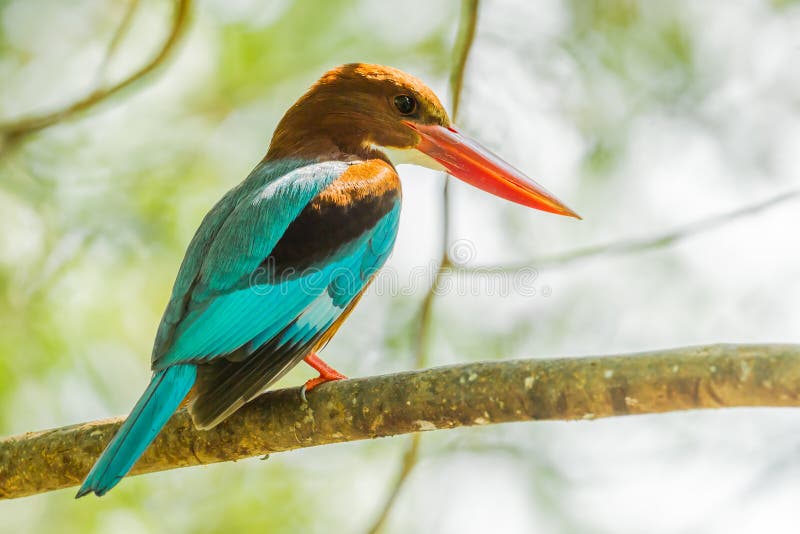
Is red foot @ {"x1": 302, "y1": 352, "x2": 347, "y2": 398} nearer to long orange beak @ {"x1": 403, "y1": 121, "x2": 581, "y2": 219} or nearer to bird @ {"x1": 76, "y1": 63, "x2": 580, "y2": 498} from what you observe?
bird @ {"x1": 76, "y1": 63, "x2": 580, "y2": 498}

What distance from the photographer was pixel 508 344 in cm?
520

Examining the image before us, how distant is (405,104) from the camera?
4012mm

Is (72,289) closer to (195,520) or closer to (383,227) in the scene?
(195,520)

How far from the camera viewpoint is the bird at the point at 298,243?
2.78 meters

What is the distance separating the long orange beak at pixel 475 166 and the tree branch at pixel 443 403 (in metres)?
1.53

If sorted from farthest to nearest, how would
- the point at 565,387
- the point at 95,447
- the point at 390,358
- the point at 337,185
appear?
the point at 390,358, the point at 337,185, the point at 95,447, the point at 565,387

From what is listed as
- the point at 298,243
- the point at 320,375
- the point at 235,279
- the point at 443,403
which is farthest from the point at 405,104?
the point at 443,403

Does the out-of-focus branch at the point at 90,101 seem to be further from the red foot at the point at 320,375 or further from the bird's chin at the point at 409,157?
the red foot at the point at 320,375

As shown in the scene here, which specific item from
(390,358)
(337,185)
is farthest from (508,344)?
(337,185)

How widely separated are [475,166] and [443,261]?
445mm

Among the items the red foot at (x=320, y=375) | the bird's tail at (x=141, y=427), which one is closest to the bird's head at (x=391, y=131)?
the red foot at (x=320, y=375)

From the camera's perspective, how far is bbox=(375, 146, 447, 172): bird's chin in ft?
13.2

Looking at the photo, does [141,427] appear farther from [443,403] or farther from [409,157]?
[409,157]

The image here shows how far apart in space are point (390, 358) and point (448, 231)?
1.03m
